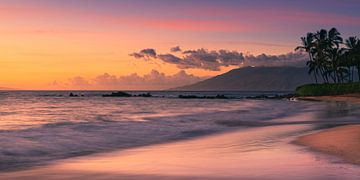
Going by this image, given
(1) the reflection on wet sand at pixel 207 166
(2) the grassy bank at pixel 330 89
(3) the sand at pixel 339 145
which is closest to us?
(1) the reflection on wet sand at pixel 207 166

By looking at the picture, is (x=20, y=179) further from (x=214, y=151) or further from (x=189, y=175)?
(x=214, y=151)

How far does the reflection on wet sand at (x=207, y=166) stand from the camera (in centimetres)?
1070

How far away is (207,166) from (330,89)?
9447 cm

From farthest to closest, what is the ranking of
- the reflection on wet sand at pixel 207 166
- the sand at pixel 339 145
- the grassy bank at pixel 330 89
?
the grassy bank at pixel 330 89 < the sand at pixel 339 145 < the reflection on wet sand at pixel 207 166

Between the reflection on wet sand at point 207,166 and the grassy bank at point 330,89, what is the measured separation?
3329 inches

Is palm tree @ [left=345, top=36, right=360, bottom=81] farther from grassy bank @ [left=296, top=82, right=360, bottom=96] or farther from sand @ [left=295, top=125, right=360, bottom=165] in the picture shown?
sand @ [left=295, top=125, right=360, bottom=165]

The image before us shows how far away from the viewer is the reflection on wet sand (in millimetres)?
10695

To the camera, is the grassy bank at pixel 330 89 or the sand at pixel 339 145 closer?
the sand at pixel 339 145

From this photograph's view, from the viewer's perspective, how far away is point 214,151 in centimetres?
1602

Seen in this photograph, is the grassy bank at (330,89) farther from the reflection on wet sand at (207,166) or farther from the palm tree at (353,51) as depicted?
the reflection on wet sand at (207,166)

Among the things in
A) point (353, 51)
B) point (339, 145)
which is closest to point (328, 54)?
point (353, 51)

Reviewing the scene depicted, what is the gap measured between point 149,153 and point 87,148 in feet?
11.6

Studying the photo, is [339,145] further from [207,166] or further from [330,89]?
[330,89]

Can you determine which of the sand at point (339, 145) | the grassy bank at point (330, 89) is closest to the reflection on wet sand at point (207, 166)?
the sand at point (339, 145)
